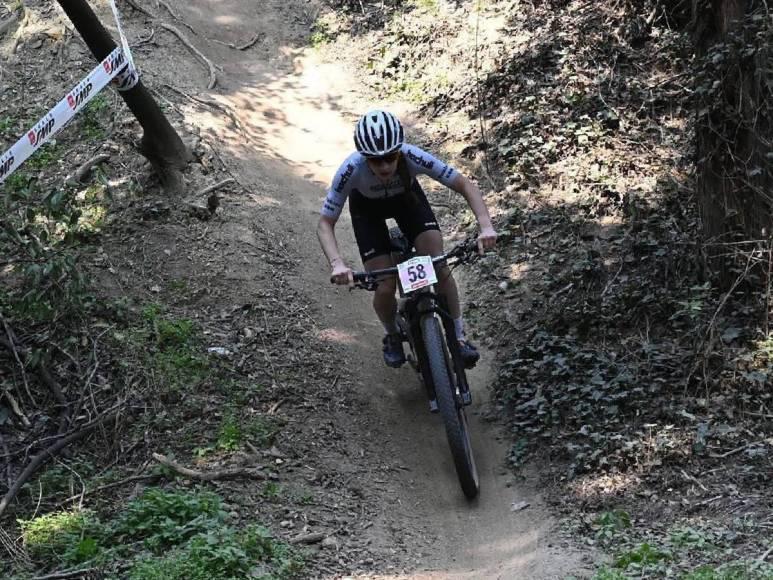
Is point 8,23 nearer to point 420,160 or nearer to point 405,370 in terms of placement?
point 405,370

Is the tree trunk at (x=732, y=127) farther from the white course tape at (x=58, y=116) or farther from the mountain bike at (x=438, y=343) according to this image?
the white course tape at (x=58, y=116)

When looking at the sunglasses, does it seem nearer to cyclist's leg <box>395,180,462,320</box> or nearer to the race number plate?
cyclist's leg <box>395,180,462,320</box>

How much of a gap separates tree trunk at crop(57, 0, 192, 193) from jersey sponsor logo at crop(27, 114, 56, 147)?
2.16 meters

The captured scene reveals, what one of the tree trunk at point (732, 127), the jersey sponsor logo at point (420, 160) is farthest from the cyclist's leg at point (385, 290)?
the tree trunk at point (732, 127)

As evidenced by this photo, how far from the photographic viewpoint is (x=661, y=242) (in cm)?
698

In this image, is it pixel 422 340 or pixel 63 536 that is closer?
pixel 63 536

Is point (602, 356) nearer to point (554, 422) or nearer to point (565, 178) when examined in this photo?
point (554, 422)

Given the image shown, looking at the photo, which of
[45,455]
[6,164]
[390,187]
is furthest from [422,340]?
[6,164]

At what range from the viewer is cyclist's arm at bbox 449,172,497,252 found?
17.8 ft

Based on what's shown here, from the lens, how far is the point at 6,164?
5875 millimetres

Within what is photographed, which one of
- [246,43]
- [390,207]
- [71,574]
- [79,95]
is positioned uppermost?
[246,43]

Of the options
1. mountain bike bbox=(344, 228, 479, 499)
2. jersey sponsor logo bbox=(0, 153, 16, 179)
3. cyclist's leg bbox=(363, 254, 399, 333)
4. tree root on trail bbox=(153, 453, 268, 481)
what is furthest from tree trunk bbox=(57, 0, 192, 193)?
tree root on trail bbox=(153, 453, 268, 481)

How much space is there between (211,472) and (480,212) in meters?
2.53

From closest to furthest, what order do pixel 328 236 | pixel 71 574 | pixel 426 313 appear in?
1. pixel 71 574
2. pixel 426 313
3. pixel 328 236
